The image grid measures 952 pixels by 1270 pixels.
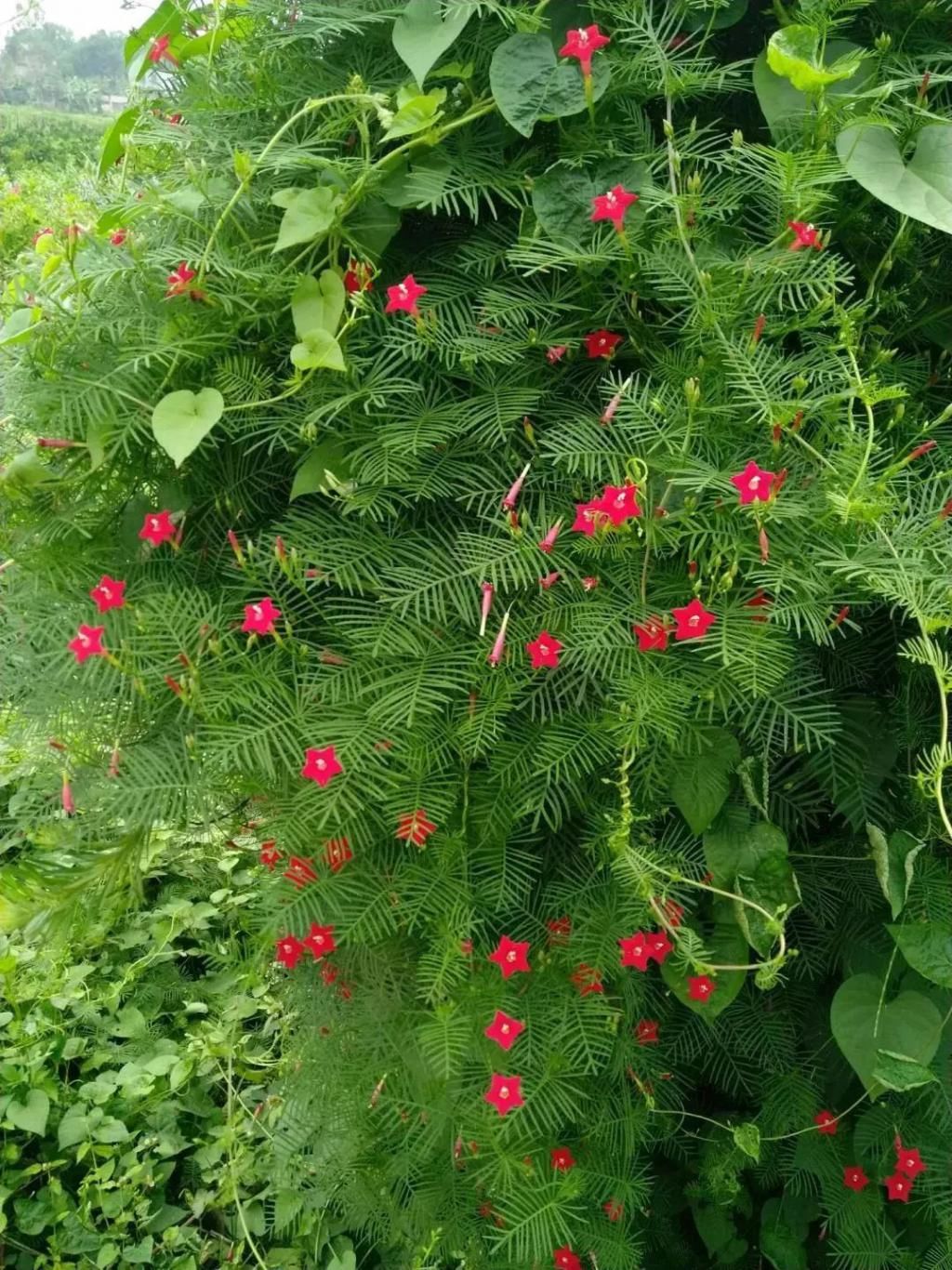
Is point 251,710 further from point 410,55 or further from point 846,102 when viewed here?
point 846,102

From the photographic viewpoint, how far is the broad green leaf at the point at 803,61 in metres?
0.57

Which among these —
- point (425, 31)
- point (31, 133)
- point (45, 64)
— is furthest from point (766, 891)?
point (31, 133)

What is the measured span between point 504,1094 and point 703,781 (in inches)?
10.6

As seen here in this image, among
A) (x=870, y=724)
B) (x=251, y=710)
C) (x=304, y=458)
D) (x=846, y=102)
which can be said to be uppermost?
(x=846, y=102)

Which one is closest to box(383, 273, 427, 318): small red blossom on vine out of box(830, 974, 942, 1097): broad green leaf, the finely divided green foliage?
the finely divided green foliage

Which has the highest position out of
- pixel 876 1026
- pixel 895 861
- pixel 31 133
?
pixel 895 861

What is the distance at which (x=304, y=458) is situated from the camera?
26.8 inches

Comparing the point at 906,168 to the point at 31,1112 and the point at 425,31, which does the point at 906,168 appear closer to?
the point at 425,31

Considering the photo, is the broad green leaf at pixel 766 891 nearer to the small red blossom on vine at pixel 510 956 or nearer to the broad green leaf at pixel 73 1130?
the small red blossom on vine at pixel 510 956

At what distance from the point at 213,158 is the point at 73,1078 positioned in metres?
1.21

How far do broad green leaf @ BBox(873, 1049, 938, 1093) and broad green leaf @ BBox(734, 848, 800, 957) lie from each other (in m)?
0.12

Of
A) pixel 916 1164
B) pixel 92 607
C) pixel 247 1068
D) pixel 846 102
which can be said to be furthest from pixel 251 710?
pixel 247 1068

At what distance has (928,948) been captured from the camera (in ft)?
2.42

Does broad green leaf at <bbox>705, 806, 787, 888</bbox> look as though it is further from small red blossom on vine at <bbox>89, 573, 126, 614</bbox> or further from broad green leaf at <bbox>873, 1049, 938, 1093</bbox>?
small red blossom on vine at <bbox>89, 573, 126, 614</bbox>
